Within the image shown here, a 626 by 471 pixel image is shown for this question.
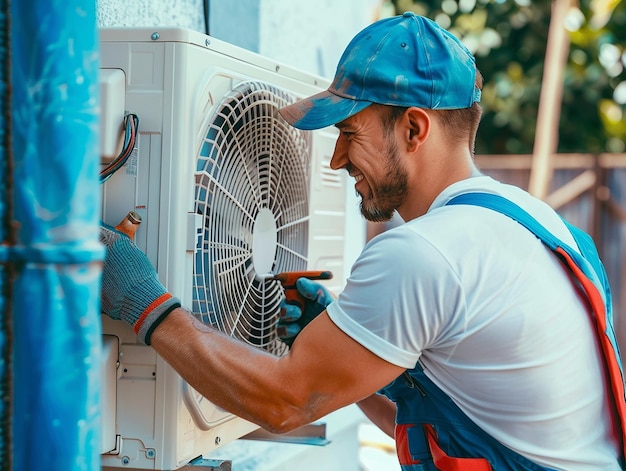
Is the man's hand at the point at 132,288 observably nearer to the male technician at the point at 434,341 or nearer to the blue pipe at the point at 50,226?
the male technician at the point at 434,341

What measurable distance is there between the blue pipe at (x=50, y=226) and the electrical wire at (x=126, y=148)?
0.66 m

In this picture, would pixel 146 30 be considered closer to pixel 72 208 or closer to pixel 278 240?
pixel 278 240

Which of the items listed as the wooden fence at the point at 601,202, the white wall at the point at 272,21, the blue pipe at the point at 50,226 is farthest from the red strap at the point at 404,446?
the wooden fence at the point at 601,202

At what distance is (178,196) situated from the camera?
5.51ft

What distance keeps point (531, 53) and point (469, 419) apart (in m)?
9.45

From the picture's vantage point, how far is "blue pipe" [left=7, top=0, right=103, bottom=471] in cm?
96

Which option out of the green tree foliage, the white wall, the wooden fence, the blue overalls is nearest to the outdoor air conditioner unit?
the white wall

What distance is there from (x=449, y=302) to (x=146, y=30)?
0.78 metres

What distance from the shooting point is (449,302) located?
1.58 m

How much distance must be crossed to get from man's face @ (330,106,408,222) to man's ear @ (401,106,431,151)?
0.10 ft

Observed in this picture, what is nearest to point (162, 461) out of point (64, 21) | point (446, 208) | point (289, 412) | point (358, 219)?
point (289, 412)

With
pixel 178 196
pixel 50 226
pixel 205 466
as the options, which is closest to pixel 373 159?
pixel 178 196

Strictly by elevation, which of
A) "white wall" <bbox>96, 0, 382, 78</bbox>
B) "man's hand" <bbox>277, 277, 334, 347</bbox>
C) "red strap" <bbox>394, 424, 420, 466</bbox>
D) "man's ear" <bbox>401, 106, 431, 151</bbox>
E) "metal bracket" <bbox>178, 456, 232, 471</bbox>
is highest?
"white wall" <bbox>96, 0, 382, 78</bbox>

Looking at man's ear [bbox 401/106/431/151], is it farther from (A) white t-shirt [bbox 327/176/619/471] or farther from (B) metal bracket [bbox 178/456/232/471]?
(B) metal bracket [bbox 178/456/232/471]
